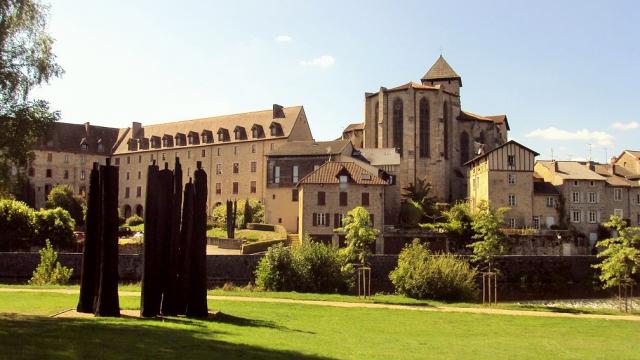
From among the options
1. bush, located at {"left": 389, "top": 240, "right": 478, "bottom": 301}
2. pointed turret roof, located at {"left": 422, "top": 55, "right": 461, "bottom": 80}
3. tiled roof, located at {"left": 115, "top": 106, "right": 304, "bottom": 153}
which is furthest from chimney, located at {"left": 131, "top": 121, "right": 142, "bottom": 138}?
bush, located at {"left": 389, "top": 240, "right": 478, "bottom": 301}

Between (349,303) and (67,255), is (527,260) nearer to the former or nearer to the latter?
(349,303)

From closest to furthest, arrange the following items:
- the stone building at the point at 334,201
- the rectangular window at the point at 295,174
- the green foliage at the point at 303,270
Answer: the green foliage at the point at 303,270 → the stone building at the point at 334,201 → the rectangular window at the point at 295,174

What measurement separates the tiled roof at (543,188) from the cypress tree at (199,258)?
42.4 meters

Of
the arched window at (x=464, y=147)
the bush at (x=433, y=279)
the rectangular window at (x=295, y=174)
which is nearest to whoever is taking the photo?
the bush at (x=433, y=279)

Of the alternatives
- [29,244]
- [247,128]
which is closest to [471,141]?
[247,128]

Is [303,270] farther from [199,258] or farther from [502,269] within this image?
[502,269]

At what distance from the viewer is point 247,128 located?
73438 millimetres

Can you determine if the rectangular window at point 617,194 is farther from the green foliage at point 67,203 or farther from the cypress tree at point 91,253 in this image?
the green foliage at point 67,203

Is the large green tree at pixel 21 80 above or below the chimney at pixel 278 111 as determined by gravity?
Answer: below

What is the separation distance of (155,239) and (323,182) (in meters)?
29.8

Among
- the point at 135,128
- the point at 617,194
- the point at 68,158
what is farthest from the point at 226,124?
the point at 617,194

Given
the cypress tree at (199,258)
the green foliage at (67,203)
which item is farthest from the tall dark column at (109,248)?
the green foliage at (67,203)

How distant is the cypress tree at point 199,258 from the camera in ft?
57.7

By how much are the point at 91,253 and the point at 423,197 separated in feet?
147
